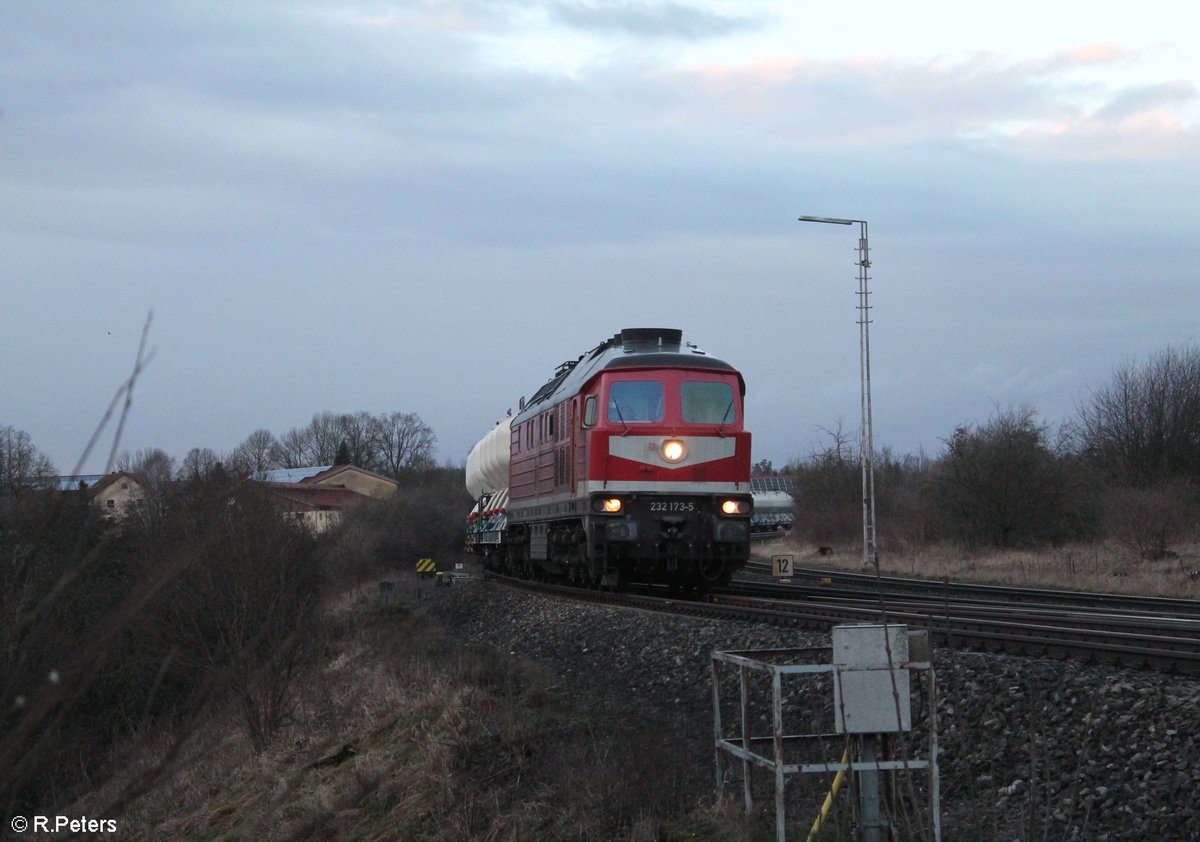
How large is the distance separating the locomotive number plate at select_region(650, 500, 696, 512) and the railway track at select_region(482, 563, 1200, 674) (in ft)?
4.37

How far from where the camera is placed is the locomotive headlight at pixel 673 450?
58.1 feet

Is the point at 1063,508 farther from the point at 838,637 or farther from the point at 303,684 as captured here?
the point at 838,637

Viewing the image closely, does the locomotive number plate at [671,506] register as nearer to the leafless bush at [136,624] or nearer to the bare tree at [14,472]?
the leafless bush at [136,624]

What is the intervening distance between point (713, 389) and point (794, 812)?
11.4m

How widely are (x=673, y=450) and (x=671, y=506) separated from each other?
862 mm

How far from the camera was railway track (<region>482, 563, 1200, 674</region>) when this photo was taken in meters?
9.69

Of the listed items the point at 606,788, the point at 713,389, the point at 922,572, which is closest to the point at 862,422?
the point at 922,572

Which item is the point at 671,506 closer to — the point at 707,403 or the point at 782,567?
the point at 707,403

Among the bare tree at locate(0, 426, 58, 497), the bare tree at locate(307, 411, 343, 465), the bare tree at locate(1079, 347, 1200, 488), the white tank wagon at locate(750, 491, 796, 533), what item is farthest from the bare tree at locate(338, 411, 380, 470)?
the bare tree at locate(0, 426, 58, 497)

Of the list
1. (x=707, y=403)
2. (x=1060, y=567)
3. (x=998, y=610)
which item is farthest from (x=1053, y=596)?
(x=1060, y=567)

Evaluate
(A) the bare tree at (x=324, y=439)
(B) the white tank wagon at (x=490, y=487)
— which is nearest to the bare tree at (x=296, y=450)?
(A) the bare tree at (x=324, y=439)

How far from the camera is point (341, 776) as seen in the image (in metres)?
11.4

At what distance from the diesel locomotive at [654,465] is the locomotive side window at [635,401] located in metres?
0.02

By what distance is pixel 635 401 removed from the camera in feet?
58.8
